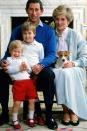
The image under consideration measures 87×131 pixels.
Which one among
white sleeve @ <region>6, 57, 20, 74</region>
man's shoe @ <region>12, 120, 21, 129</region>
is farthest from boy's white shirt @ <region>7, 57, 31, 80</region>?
man's shoe @ <region>12, 120, 21, 129</region>

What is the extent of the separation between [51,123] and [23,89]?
344 millimetres

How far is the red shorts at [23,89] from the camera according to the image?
2.65 m

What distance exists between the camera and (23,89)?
8.70ft

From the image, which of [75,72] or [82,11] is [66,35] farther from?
[82,11]

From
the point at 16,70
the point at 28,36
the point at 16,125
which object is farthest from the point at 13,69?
the point at 16,125

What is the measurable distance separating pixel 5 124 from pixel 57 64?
651 mm

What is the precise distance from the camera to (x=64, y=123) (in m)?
2.73

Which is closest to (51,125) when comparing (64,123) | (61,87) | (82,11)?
(64,123)

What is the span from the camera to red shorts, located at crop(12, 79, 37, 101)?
8.68ft

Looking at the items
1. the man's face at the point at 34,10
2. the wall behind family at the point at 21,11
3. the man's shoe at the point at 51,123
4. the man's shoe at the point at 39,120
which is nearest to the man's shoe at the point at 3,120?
the man's shoe at the point at 39,120

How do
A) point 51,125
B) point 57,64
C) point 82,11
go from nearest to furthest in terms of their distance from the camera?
point 51,125
point 57,64
point 82,11

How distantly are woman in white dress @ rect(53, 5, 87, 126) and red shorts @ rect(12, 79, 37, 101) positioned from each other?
0.68 feet

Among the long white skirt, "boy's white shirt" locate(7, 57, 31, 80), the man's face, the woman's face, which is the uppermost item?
the man's face

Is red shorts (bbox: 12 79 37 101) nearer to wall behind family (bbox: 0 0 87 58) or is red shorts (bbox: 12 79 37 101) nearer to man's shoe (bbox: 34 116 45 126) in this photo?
man's shoe (bbox: 34 116 45 126)
